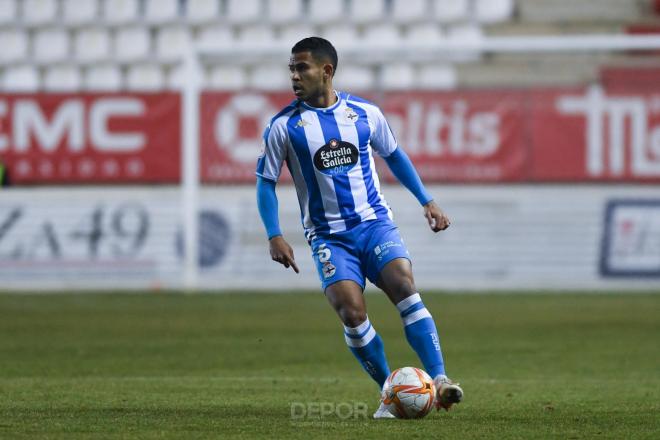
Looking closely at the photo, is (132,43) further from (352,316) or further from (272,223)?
(352,316)

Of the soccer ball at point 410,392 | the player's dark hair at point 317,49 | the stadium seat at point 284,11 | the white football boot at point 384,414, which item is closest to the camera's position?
the soccer ball at point 410,392

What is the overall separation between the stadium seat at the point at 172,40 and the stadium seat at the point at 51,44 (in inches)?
65.2

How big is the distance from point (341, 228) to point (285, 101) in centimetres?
1290

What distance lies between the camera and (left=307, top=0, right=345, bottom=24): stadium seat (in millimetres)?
22969

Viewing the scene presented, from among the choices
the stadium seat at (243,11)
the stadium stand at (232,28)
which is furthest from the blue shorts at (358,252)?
the stadium seat at (243,11)

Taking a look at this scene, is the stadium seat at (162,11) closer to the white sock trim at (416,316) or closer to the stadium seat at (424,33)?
the stadium seat at (424,33)

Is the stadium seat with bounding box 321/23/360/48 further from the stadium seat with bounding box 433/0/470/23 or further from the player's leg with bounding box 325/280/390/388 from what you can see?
the player's leg with bounding box 325/280/390/388

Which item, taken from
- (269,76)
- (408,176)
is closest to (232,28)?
(269,76)

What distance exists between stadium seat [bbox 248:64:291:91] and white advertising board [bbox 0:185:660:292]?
2377 mm

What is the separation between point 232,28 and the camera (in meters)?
23.4

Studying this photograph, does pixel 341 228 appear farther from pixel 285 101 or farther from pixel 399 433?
pixel 285 101

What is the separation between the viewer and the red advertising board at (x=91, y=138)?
2111cm

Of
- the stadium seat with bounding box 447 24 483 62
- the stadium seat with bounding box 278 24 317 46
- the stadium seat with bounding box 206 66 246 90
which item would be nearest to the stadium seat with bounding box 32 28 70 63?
the stadium seat with bounding box 206 66 246 90

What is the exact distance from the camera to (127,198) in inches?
813
